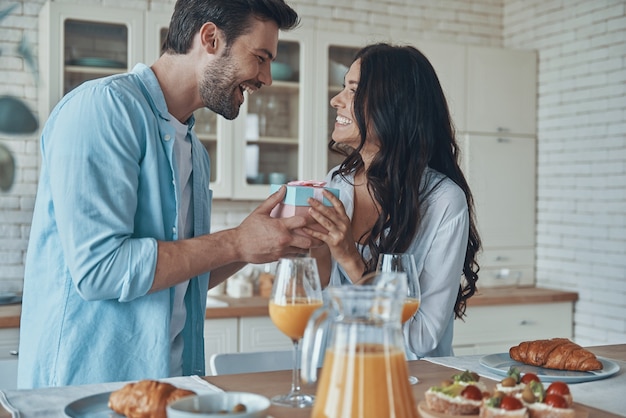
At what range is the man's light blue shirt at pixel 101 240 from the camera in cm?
172

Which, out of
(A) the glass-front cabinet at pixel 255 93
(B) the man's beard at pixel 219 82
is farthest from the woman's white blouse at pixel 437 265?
(A) the glass-front cabinet at pixel 255 93

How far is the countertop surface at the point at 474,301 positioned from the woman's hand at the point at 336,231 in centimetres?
170

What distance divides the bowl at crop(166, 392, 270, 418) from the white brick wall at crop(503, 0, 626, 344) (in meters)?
3.46

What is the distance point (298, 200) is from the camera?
6.24 ft

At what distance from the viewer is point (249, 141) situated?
402 centimetres

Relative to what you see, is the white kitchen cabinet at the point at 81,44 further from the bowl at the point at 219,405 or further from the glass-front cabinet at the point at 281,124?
the bowl at the point at 219,405

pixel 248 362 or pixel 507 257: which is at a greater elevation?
pixel 507 257

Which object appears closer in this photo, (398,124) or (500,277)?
(398,124)

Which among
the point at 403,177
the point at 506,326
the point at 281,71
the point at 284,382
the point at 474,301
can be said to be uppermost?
the point at 281,71

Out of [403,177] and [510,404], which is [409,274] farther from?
[403,177]

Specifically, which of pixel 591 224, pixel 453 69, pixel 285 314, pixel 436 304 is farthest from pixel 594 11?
pixel 285 314

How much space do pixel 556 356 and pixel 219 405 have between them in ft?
2.88

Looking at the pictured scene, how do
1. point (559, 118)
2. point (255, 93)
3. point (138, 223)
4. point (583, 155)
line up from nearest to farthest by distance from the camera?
point (138, 223)
point (255, 93)
point (583, 155)
point (559, 118)

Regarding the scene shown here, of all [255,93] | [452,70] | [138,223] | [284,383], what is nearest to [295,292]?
[284,383]
